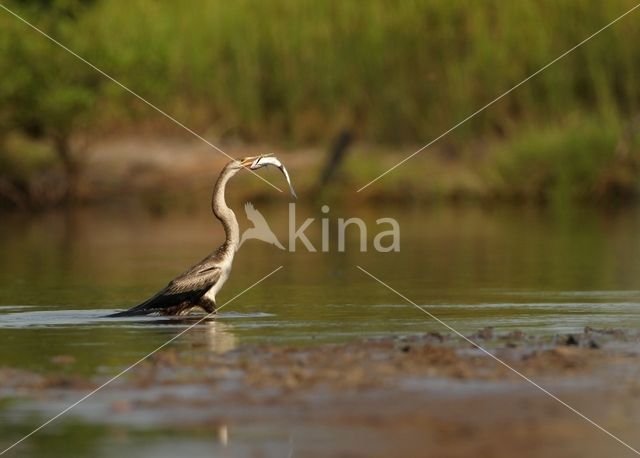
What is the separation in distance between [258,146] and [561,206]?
23.9 feet

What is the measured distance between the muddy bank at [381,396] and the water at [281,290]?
256 millimetres

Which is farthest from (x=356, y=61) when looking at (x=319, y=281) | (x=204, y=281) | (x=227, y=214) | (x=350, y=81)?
(x=204, y=281)

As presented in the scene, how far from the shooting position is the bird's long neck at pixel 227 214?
44.6ft

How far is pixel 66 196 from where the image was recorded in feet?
118

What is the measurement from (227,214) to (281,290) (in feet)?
9.43

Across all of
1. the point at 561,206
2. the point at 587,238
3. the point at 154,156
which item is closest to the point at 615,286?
the point at 587,238

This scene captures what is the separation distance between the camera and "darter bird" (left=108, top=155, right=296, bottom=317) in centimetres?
1319

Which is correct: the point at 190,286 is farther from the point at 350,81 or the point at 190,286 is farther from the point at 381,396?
the point at 350,81

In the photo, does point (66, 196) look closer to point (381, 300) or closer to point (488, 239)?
point (488, 239)
